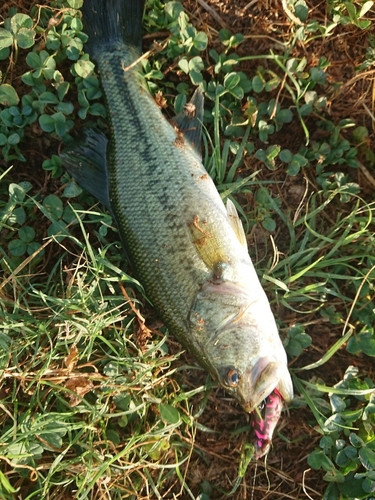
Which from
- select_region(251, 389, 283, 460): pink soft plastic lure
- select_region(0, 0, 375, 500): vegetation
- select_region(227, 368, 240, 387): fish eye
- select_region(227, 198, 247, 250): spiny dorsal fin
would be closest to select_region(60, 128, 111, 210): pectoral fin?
select_region(0, 0, 375, 500): vegetation

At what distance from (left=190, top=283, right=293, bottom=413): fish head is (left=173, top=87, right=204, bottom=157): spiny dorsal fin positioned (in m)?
0.99

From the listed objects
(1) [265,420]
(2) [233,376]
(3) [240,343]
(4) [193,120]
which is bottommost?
(1) [265,420]

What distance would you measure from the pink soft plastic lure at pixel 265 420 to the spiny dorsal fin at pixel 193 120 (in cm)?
159

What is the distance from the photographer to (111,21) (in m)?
2.94

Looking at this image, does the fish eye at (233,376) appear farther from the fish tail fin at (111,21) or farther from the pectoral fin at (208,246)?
the fish tail fin at (111,21)

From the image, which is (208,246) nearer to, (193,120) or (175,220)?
(175,220)

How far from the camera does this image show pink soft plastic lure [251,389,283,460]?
2.69m

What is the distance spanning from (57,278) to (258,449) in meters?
1.70

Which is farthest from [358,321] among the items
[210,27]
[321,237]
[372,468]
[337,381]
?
[210,27]

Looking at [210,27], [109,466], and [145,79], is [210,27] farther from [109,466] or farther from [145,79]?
[109,466]

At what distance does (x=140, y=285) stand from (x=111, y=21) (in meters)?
1.72

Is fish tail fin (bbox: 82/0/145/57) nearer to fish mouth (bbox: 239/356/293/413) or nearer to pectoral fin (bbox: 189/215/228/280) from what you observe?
pectoral fin (bbox: 189/215/228/280)

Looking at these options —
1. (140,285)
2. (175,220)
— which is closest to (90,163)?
(175,220)

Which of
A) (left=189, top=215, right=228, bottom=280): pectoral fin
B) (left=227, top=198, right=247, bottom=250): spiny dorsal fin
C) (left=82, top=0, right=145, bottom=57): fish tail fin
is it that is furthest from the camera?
(left=82, top=0, right=145, bottom=57): fish tail fin
